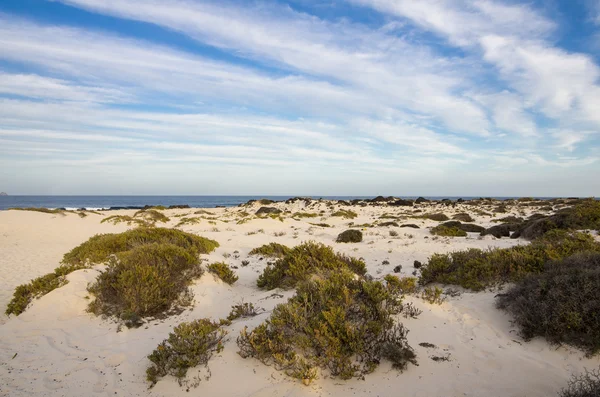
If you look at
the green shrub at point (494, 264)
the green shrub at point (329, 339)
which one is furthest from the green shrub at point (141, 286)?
the green shrub at point (494, 264)

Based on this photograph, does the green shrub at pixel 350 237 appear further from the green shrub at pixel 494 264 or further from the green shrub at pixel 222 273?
the green shrub at pixel 222 273

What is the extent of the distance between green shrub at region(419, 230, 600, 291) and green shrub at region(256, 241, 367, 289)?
199 centimetres

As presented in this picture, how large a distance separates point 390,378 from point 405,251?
880cm

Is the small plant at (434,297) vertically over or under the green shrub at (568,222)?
under

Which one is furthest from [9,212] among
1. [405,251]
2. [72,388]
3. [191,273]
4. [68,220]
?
[405,251]

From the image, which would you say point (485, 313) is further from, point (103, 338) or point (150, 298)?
point (103, 338)

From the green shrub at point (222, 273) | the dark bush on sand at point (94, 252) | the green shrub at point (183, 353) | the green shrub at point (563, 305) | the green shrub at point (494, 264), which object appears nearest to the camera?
the green shrub at point (183, 353)

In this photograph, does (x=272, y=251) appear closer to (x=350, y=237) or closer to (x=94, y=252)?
(x=350, y=237)

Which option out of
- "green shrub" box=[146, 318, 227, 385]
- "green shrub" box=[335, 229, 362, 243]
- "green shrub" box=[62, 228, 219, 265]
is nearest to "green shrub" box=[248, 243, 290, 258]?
"green shrub" box=[62, 228, 219, 265]

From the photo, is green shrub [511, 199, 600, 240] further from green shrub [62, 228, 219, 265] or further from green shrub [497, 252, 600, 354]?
green shrub [62, 228, 219, 265]

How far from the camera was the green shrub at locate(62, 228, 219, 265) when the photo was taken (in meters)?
9.37

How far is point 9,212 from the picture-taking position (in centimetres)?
2095

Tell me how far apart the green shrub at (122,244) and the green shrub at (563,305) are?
7.87 meters

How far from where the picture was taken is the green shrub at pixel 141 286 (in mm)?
6242
